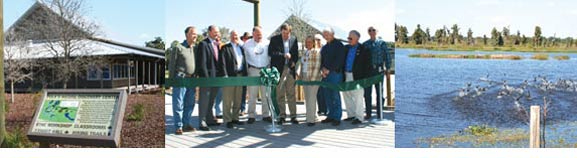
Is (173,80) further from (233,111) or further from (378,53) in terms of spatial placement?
(378,53)

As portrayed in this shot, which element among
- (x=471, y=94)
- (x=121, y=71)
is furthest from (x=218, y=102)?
(x=471, y=94)

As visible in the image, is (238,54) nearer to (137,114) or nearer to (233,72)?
(233,72)

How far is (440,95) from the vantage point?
18.1 ft

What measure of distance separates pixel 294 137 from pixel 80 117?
1897 mm

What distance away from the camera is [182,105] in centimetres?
547

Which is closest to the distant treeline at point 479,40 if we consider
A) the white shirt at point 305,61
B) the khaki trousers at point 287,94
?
the white shirt at point 305,61

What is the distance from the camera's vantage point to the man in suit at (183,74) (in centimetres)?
539

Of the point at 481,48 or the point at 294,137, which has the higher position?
the point at 481,48

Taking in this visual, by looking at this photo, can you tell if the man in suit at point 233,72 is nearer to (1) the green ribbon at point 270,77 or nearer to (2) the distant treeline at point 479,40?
(1) the green ribbon at point 270,77

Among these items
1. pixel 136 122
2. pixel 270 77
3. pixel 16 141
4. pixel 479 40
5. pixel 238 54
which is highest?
pixel 479 40

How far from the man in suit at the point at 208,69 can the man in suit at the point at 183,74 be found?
0.08m

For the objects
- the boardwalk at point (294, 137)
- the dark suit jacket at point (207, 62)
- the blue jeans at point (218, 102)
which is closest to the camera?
the boardwalk at point (294, 137)

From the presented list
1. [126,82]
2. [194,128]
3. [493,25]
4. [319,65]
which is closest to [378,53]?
[319,65]

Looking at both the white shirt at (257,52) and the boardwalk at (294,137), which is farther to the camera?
the white shirt at (257,52)
